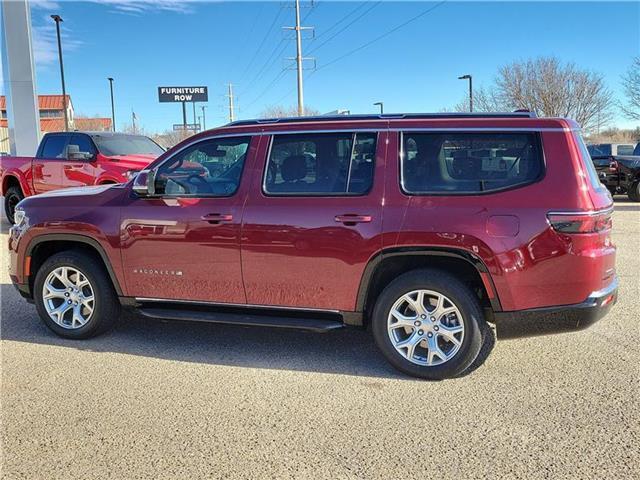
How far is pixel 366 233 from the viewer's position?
388 cm

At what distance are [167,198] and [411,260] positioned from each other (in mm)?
2042

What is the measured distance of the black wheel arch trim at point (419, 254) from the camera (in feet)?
12.2

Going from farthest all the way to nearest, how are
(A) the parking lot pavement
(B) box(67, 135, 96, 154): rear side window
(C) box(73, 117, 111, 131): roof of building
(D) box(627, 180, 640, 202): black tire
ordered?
(C) box(73, 117, 111, 131): roof of building, (D) box(627, 180, 640, 202): black tire, (B) box(67, 135, 96, 154): rear side window, (A) the parking lot pavement

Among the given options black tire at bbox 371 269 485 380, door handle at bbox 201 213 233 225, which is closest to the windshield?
door handle at bbox 201 213 233 225

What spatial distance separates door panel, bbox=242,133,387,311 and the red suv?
11 mm

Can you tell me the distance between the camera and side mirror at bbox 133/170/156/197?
442 centimetres

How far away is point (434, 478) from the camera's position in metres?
2.77

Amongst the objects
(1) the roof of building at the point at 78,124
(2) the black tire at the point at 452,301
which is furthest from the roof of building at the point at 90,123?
(2) the black tire at the point at 452,301

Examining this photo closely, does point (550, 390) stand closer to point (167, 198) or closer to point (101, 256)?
point (167, 198)

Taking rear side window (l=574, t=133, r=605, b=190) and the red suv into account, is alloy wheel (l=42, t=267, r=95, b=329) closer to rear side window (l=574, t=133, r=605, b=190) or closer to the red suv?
the red suv

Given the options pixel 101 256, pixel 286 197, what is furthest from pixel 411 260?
pixel 101 256

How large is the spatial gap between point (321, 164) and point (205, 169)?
3.34 ft

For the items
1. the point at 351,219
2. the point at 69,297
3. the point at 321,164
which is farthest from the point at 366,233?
the point at 69,297

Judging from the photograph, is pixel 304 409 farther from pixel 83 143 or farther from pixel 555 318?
pixel 83 143
